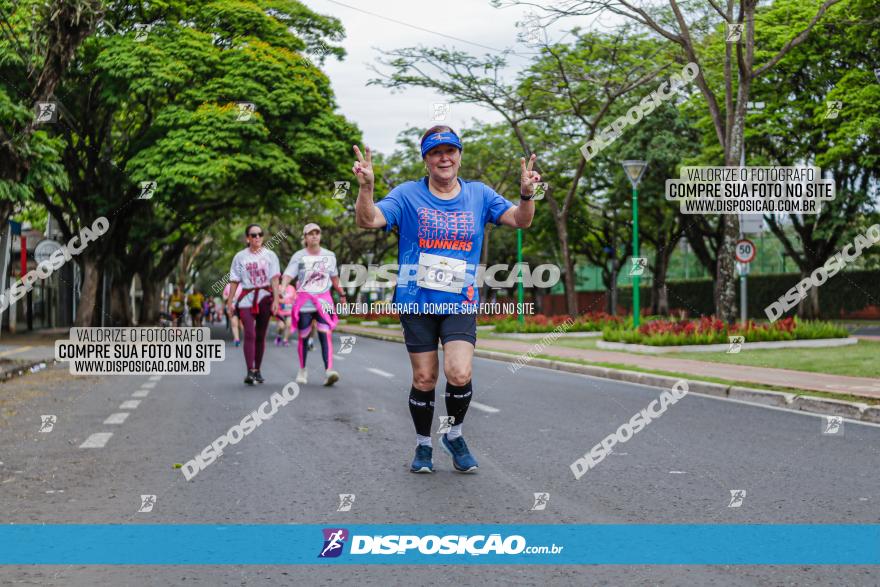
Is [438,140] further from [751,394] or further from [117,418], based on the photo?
[751,394]

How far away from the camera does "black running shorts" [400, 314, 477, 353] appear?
20.3ft

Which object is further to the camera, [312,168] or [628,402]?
[312,168]

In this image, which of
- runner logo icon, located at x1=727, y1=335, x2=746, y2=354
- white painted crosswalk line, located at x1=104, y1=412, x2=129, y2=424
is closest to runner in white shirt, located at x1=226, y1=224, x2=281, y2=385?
white painted crosswalk line, located at x1=104, y1=412, x2=129, y2=424

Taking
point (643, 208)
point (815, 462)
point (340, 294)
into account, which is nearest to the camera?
point (815, 462)

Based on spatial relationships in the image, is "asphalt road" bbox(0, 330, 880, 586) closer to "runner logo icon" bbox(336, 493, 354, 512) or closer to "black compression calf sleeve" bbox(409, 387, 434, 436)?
"runner logo icon" bbox(336, 493, 354, 512)

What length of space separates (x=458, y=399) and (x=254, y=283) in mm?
6635

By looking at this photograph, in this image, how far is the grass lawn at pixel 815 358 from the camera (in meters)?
14.3

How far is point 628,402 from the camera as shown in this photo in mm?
11148

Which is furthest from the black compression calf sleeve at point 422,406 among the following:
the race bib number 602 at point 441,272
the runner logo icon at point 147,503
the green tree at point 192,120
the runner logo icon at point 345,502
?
the green tree at point 192,120

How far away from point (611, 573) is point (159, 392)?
955 centimetres

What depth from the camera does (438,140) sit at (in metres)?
6.06

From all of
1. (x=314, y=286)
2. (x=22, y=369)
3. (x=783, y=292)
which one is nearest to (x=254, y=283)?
(x=314, y=286)

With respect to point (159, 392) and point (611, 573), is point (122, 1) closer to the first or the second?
point (159, 392)

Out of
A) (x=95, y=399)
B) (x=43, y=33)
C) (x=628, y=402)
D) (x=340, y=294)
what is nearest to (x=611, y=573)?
(x=628, y=402)
